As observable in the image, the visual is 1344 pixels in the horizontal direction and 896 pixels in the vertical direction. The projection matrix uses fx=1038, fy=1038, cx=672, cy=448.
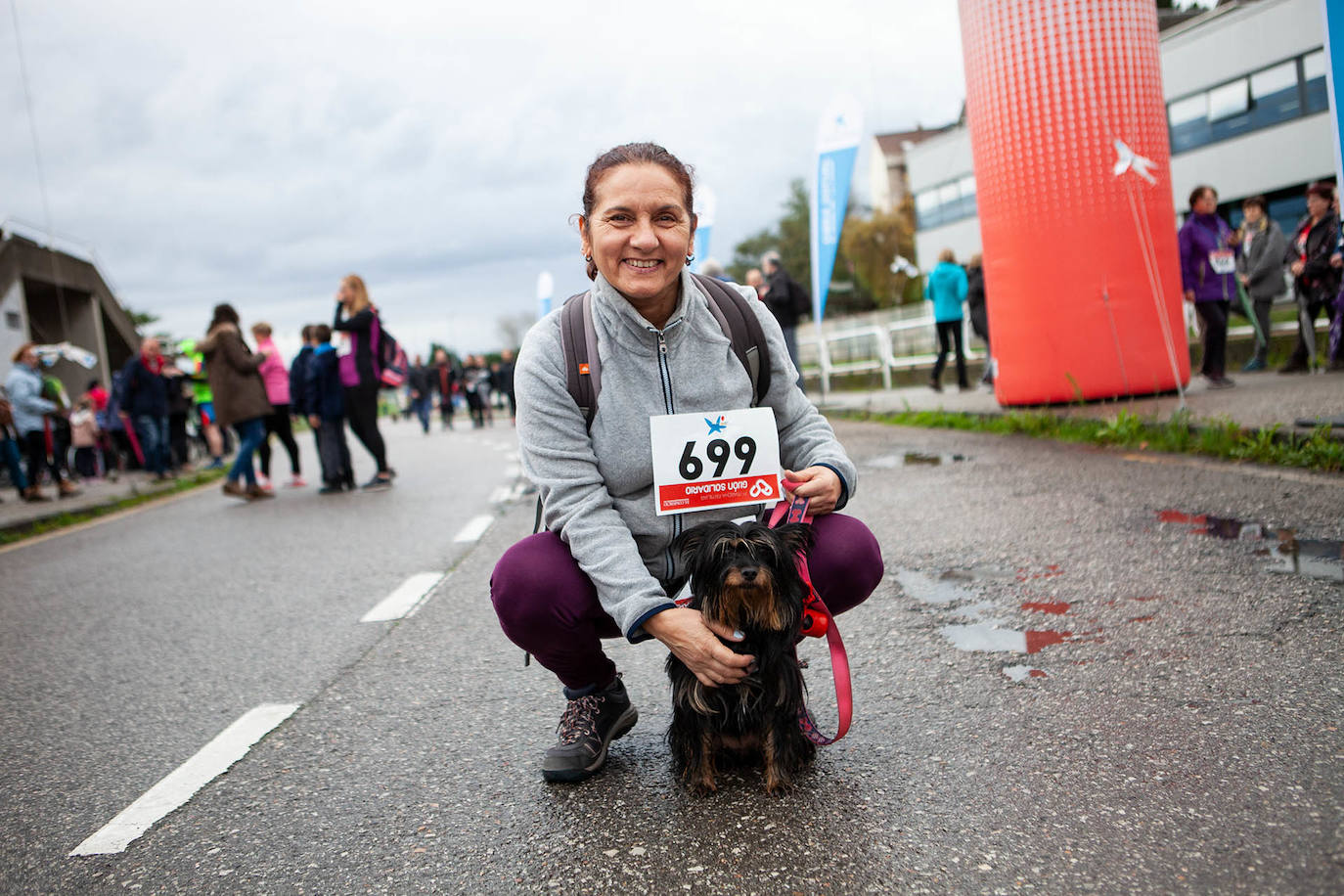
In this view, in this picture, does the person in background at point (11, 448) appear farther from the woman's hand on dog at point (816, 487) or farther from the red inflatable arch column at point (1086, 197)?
the woman's hand on dog at point (816, 487)

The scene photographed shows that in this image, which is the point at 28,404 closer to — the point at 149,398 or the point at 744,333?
the point at 149,398

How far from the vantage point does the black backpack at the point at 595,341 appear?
119 inches

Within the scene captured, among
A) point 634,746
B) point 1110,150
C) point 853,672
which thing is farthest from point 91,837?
point 1110,150

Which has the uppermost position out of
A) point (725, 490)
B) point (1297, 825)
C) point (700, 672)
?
point (725, 490)

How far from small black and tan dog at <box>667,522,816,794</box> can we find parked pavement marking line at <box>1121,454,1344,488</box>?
15.7ft

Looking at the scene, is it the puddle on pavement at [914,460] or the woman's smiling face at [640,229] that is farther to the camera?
the puddle on pavement at [914,460]

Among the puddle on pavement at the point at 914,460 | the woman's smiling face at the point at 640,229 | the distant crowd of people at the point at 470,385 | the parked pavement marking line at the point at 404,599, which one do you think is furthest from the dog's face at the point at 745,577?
the distant crowd of people at the point at 470,385

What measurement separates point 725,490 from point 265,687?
2450mm

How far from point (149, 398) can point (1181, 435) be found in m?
14.4

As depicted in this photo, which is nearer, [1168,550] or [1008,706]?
[1008,706]

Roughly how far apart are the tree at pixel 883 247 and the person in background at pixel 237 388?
48.1 meters

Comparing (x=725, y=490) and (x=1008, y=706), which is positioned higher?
(x=725, y=490)

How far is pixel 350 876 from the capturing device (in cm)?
259

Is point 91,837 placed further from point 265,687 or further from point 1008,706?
point 1008,706
